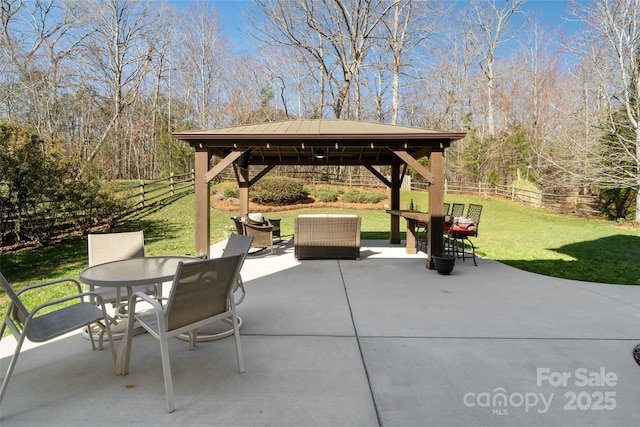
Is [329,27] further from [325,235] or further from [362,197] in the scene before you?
[325,235]

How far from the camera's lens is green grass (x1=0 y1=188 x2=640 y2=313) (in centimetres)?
618

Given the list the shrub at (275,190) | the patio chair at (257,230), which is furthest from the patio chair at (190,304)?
the shrub at (275,190)

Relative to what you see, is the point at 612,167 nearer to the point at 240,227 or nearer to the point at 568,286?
the point at 568,286

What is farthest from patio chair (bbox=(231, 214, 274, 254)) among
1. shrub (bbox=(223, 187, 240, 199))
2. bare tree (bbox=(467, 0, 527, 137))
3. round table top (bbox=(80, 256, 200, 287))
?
bare tree (bbox=(467, 0, 527, 137))

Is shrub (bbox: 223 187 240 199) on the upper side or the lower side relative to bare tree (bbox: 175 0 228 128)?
lower

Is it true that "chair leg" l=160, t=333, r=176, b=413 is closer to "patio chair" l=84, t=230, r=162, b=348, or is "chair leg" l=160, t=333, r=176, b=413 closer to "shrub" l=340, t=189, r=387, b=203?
"patio chair" l=84, t=230, r=162, b=348

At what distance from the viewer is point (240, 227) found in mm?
7355

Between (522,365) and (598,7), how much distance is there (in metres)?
15.6

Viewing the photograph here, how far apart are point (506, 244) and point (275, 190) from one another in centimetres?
1098

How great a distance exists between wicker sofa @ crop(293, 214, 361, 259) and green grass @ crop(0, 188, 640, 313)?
287 cm

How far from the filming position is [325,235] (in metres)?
6.73

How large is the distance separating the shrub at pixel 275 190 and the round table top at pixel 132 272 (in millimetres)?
13670

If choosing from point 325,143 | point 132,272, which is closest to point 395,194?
point 325,143

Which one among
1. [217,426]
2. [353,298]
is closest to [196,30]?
[353,298]
